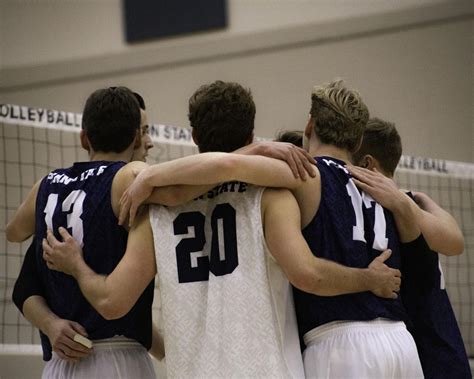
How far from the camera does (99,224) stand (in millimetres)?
3857

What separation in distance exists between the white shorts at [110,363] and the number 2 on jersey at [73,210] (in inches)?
20.5

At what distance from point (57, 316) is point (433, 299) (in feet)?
6.24

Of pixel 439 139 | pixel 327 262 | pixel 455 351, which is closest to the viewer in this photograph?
pixel 327 262

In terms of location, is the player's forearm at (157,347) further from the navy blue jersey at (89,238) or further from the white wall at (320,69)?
the white wall at (320,69)

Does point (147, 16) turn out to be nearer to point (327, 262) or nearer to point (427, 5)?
point (427, 5)

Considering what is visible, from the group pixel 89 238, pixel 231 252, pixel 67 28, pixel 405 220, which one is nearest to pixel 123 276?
pixel 89 238

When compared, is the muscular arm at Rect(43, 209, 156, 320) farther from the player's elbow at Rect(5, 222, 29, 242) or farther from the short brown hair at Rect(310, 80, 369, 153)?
the short brown hair at Rect(310, 80, 369, 153)

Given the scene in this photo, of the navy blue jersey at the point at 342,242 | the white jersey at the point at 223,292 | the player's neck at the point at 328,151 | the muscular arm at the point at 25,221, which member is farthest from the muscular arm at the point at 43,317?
the player's neck at the point at 328,151

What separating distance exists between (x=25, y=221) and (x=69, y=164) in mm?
5425

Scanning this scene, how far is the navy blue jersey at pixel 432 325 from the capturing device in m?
4.19

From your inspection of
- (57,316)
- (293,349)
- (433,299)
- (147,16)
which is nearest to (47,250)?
(57,316)

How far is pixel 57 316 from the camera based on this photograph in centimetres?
393

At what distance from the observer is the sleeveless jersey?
4.19m

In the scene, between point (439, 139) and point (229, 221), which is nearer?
point (229, 221)
